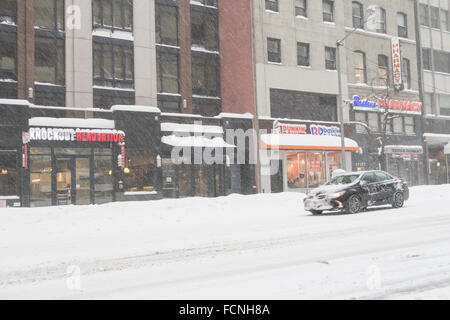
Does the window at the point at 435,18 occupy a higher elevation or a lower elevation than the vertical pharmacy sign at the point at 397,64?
higher

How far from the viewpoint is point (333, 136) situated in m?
32.3

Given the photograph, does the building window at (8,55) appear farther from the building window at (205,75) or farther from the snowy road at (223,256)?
the snowy road at (223,256)

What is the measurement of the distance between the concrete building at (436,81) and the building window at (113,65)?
85.7 ft

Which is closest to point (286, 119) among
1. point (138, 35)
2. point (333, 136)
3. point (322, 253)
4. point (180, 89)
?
point (333, 136)

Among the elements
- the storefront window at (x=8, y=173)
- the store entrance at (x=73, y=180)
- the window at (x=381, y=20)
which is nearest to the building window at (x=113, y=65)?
the store entrance at (x=73, y=180)

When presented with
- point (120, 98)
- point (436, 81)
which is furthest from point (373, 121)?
point (120, 98)

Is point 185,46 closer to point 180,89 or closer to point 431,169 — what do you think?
point 180,89

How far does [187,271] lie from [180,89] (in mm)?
23661

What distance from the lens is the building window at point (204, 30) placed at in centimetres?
3077

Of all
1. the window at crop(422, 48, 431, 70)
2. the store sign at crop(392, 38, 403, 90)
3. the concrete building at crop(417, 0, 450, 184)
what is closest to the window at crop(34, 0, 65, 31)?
the store sign at crop(392, 38, 403, 90)

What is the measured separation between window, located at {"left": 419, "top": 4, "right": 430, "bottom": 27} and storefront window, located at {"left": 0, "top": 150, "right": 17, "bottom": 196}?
35269 mm

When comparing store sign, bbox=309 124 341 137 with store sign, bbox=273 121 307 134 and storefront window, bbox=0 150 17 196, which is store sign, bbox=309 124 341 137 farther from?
storefront window, bbox=0 150 17 196

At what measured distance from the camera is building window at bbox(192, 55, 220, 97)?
30.7 metres

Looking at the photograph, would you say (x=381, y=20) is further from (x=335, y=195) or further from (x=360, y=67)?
(x=335, y=195)
